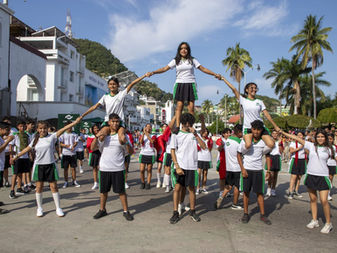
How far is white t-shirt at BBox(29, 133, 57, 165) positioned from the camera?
595 centimetres

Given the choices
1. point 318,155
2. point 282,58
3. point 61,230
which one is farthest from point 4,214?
point 282,58

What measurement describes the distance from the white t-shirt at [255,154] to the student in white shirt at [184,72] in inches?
63.9

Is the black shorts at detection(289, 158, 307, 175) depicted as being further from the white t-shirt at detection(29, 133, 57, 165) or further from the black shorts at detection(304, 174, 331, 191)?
the white t-shirt at detection(29, 133, 57, 165)

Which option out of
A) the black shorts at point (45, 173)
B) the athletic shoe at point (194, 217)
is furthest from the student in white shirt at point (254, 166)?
the black shorts at point (45, 173)

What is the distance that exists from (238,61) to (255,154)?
32166mm

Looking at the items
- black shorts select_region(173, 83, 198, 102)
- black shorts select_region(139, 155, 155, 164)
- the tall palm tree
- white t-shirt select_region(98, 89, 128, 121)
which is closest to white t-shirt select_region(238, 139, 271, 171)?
black shorts select_region(173, 83, 198, 102)

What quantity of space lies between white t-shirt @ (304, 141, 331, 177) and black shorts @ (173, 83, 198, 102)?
2787mm

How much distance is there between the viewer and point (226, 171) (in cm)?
725

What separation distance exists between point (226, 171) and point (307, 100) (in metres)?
46.8

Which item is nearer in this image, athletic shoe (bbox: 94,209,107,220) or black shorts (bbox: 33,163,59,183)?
athletic shoe (bbox: 94,209,107,220)

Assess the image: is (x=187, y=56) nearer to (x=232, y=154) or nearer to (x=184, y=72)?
(x=184, y=72)

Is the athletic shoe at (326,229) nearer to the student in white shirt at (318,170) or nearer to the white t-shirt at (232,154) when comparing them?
the student in white shirt at (318,170)

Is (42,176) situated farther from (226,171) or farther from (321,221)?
(321,221)

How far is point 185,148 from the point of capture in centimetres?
557
